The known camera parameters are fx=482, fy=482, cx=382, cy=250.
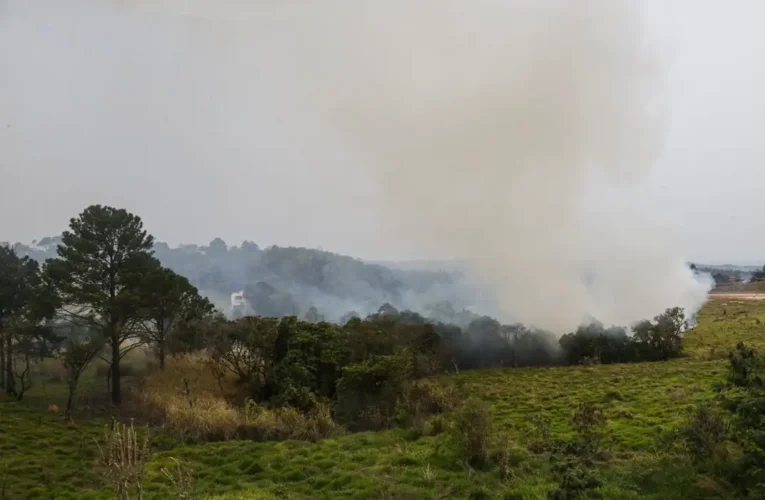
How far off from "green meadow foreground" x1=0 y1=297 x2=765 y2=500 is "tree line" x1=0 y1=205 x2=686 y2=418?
3496 mm

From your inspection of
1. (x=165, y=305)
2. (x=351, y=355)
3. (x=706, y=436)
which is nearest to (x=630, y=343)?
(x=351, y=355)

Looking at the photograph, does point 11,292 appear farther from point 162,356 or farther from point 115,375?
point 162,356

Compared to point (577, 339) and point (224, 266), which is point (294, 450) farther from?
point (224, 266)

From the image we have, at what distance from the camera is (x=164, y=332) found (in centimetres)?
2594

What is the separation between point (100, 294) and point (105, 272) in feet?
4.65

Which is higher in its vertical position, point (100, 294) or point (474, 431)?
point (100, 294)

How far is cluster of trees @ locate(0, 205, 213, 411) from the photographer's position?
22672 mm

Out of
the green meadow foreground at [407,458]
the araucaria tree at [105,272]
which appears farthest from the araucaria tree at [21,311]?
the green meadow foreground at [407,458]

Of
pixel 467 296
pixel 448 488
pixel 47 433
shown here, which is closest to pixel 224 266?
pixel 467 296

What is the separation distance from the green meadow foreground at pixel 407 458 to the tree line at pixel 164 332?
3496mm

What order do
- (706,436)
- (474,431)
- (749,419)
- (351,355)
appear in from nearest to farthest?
(749,419)
(706,436)
(474,431)
(351,355)

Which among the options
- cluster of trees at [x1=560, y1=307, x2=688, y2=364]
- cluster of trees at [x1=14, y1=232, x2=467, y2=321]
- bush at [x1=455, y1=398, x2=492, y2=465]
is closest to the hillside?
cluster of trees at [x1=14, y1=232, x2=467, y2=321]

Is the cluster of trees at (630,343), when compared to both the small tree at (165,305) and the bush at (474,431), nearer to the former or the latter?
the bush at (474,431)

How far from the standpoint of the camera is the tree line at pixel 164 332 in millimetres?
18853
